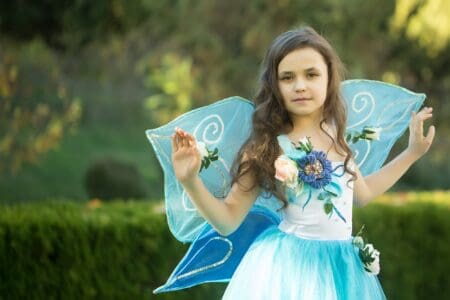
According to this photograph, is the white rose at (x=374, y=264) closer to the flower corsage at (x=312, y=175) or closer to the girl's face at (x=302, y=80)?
the flower corsage at (x=312, y=175)

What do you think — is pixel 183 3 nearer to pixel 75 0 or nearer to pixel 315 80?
pixel 75 0

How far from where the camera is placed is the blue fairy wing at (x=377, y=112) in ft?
11.6

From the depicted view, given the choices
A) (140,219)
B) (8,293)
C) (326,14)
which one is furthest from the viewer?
(326,14)

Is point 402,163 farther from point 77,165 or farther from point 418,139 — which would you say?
point 77,165

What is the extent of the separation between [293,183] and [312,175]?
0.27ft

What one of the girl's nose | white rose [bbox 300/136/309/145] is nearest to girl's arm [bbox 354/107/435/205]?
white rose [bbox 300/136/309/145]

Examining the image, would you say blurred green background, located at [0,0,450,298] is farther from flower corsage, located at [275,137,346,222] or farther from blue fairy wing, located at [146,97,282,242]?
flower corsage, located at [275,137,346,222]

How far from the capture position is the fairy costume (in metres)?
2.96

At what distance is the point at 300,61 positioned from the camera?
3.03 metres

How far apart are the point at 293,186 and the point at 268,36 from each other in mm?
11763

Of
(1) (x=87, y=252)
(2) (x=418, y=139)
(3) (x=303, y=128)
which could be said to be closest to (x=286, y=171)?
(3) (x=303, y=128)

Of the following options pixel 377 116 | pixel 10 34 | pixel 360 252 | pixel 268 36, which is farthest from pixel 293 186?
pixel 268 36

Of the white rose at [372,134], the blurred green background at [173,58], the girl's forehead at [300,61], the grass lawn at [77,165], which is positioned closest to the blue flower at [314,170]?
the girl's forehead at [300,61]

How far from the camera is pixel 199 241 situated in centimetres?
332
